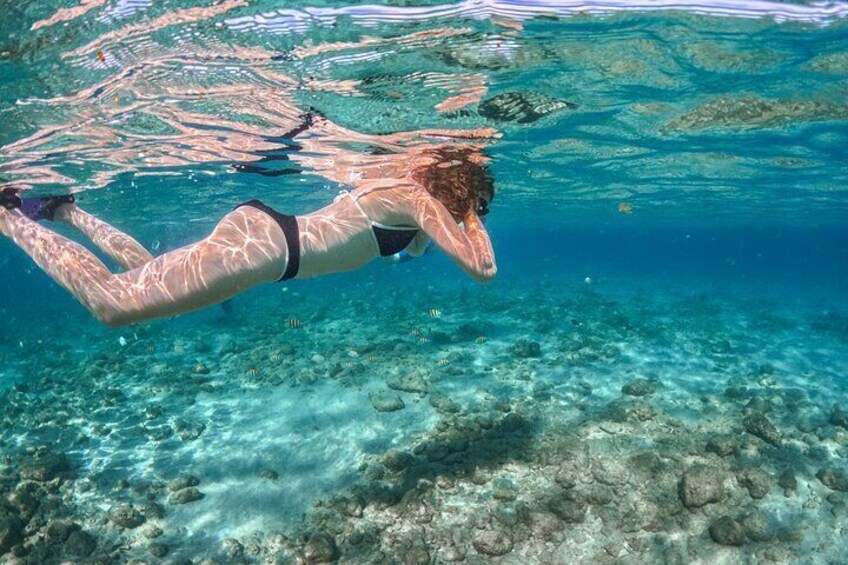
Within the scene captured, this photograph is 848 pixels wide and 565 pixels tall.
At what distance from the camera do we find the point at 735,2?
6578mm

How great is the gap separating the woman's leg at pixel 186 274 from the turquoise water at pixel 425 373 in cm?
357

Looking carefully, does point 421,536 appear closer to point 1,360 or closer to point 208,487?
point 208,487

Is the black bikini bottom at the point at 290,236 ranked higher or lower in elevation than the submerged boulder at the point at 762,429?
higher

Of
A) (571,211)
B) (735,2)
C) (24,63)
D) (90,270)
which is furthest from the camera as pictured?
(571,211)

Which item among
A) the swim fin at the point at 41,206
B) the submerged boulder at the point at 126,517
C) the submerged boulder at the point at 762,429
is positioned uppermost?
the swim fin at the point at 41,206

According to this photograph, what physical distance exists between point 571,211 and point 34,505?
39.5 meters

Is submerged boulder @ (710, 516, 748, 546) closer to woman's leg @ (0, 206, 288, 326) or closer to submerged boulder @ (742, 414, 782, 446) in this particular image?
submerged boulder @ (742, 414, 782, 446)

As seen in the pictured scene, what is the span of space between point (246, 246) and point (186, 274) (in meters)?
0.54

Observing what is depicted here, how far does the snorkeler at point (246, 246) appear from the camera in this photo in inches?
160

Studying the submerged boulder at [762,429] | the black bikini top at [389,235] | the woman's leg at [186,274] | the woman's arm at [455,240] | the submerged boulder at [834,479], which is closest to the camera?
the woman's leg at [186,274]

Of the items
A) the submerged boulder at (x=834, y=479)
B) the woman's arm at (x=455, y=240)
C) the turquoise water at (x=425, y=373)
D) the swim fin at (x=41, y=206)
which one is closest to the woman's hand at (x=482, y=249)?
the woman's arm at (x=455, y=240)

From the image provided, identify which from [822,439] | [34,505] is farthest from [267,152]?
[822,439]

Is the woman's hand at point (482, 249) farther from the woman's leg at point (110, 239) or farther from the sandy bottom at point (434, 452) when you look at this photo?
the sandy bottom at point (434, 452)

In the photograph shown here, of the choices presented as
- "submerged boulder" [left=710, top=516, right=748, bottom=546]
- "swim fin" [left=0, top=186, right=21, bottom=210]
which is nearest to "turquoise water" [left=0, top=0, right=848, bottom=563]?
"submerged boulder" [left=710, top=516, right=748, bottom=546]
